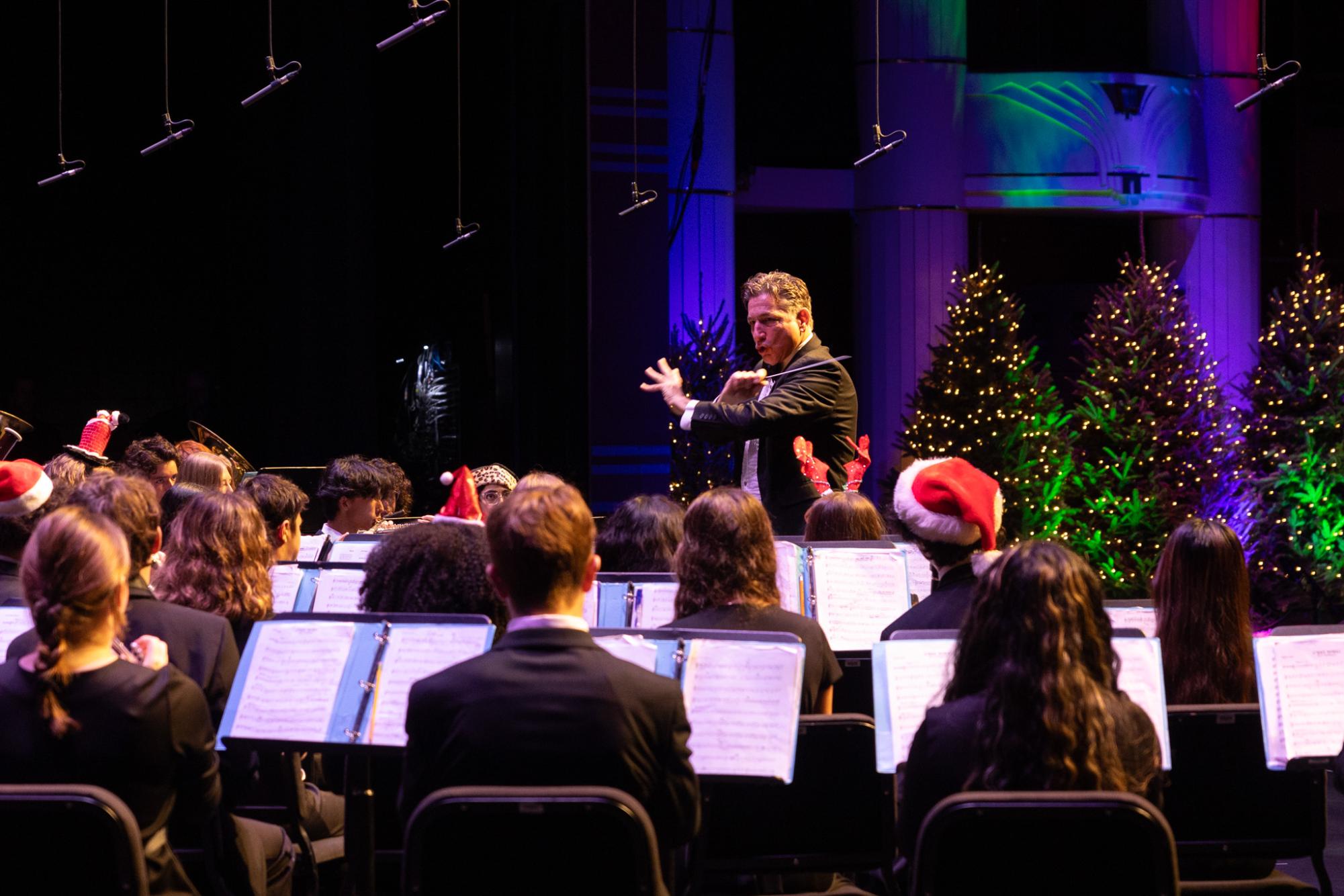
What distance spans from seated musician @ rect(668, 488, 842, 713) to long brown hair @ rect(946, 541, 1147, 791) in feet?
3.43

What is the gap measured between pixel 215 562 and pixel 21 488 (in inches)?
22.9

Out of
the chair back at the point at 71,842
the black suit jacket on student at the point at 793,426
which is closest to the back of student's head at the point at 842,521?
the black suit jacket on student at the point at 793,426

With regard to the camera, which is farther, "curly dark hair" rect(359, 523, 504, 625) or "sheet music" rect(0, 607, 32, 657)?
"curly dark hair" rect(359, 523, 504, 625)

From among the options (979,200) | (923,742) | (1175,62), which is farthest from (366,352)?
(923,742)

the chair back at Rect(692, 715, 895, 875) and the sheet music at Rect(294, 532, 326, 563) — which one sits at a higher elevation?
the sheet music at Rect(294, 532, 326, 563)

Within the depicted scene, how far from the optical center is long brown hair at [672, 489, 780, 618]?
370 centimetres

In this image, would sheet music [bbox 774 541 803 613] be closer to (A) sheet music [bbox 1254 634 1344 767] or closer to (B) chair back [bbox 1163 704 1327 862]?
(B) chair back [bbox 1163 704 1327 862]

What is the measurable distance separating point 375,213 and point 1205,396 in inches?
268

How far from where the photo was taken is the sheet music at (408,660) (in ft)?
10.7

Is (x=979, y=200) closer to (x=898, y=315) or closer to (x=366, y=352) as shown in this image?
(x=898, y=315)

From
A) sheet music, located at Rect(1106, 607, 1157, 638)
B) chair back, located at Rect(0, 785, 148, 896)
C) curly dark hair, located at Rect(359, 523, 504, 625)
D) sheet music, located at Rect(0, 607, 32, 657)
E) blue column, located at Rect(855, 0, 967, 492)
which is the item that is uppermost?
blue column, located at Rect(855, 0, 967, 492)

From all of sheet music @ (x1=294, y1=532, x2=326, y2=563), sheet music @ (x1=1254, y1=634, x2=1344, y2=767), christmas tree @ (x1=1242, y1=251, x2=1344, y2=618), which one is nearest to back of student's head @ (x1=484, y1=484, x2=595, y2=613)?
sheet music @ (x1=1254, y1=634, x2=1344, y2=767)

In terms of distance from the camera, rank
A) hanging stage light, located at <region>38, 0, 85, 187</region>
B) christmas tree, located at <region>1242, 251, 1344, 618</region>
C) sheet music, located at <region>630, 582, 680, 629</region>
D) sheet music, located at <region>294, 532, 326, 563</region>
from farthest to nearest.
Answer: hanging stage light, located at <region>38, 0, 85, 187</region> < christmas tree, located at <region>1242, 251, 1344, 618</region> < sheet music, located at <region>294, 532, 326, 563</region> < sheet music, located at <region>630, 582, 680, 629</region>

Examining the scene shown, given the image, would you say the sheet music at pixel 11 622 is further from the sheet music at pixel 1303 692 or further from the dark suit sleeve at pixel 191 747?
the sheet music at pixel 1303 692
